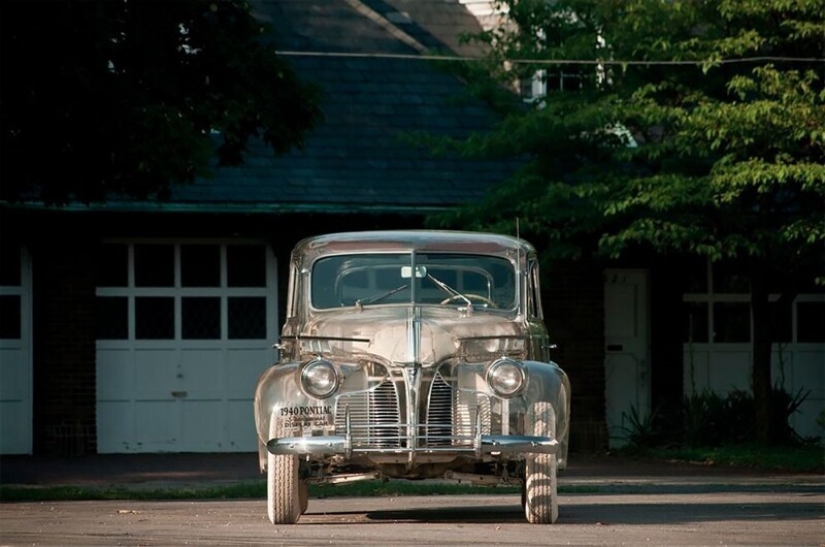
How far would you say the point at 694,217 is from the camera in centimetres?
1830

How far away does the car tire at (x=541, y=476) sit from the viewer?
442 inches

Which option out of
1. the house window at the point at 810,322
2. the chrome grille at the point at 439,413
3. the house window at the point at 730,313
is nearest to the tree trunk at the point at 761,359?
the house window at the point at 730,313

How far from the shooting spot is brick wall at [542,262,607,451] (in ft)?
72.4

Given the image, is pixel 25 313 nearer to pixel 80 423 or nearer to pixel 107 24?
pixel 80 423

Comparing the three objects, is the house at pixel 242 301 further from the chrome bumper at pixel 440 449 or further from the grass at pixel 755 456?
the chrome bumper at pixel 440 449

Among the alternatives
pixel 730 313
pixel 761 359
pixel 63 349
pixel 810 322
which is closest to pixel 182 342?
pixel 63 349

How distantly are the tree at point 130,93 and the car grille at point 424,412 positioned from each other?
4620 mm

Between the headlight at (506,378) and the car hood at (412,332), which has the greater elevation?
the car hood at (412,332)

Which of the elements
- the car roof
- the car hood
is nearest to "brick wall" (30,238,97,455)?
the car roof

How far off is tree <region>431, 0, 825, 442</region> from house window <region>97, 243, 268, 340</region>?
292cm

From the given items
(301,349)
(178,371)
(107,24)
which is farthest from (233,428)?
(301,349)

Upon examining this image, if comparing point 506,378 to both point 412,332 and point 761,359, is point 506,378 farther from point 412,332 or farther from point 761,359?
A: point 761,359

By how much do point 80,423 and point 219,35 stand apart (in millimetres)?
6783

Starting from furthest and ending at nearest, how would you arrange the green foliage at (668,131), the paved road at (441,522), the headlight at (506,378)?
1. the green foliage at (668,131)
2. the headlight at (506,378)
3. the paved road at (441,522)
